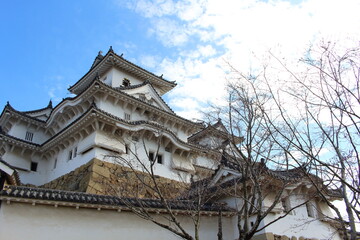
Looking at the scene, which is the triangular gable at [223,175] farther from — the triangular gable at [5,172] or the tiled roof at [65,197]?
the triangular gable at [5,172]

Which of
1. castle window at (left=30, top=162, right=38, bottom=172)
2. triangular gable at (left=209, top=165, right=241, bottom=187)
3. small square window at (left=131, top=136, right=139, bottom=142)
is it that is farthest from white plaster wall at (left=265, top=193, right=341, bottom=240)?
castle window at (left=30, top=162, right=38, bottom=172)

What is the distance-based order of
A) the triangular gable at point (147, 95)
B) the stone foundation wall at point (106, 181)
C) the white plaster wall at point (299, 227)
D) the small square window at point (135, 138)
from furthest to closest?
the triangular gable at point (147, 95) < the small square window at point (135, 138) < the stone foundation wall at point (106, 181) < the white plaster wall at point (299, 227)

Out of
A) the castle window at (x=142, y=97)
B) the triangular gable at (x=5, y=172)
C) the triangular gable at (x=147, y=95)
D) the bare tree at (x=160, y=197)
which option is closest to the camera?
the bare tree at (x=160, y=197)

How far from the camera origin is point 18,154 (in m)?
21.6

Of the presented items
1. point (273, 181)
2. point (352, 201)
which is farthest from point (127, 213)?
point (352, 201)

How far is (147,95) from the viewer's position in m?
23.6

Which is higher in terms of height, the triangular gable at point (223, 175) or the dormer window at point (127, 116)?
the dormer window at point (127, 116)

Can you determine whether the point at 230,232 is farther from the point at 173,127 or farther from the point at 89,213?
the point at 173,127

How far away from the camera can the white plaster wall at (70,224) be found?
873 cm

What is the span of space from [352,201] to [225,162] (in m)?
5.61

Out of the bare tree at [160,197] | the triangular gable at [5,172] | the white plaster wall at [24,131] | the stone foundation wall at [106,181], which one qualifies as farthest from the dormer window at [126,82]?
the triangular gable at [5,172]

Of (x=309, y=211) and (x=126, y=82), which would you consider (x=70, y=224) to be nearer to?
(x=309, y=211)

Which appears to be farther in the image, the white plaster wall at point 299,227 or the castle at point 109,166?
the white plaster wall at point 299,227

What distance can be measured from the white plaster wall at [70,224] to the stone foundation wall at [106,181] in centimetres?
552
